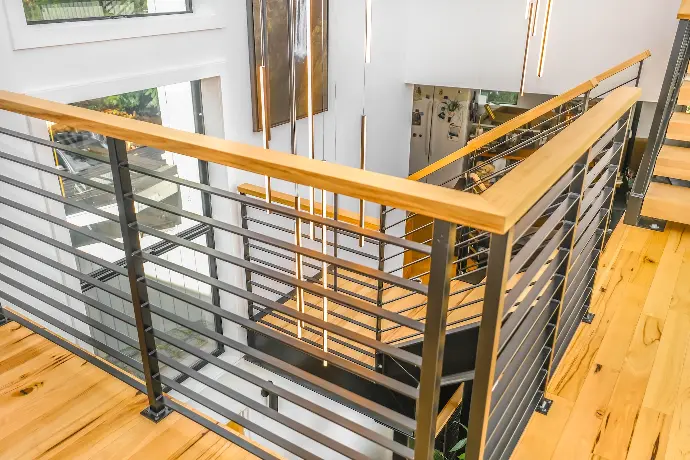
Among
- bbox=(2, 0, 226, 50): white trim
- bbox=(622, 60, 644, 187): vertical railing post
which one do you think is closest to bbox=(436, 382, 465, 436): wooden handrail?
bbox=(2, 0, 226, 50): white trim

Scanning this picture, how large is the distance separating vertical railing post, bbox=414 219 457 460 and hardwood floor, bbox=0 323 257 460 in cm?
78

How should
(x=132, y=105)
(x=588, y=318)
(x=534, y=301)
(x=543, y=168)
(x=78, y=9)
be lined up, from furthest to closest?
(x=132, y=105)
(x=78, y=9)
(x=588, y=318)
(x=534, y=301)
(x=543, y=168)

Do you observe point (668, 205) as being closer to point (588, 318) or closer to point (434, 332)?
point (588, 318)

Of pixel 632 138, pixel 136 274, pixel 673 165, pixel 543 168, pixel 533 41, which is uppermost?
pixel 543 168

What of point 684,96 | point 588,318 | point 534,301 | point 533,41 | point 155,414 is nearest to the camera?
point 534,301

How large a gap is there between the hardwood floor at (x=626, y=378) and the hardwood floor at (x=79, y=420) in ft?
3.73

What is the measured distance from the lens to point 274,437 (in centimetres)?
163

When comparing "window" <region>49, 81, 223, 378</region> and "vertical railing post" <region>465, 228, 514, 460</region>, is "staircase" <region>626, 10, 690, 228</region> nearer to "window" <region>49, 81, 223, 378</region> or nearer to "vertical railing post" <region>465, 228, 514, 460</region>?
"window" <region>49, 81, 223, 378</region>

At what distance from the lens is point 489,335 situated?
1179mm

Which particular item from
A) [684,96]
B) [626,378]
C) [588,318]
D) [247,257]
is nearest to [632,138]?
[684,96]

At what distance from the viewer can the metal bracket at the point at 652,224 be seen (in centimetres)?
379

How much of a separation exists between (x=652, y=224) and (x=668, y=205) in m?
0.16

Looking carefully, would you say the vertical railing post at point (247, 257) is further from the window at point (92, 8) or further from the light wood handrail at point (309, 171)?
the light wood handrail at point (309, 171)

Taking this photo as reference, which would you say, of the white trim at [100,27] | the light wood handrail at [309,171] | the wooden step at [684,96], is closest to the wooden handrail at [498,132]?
the wooden step at [684,96]
